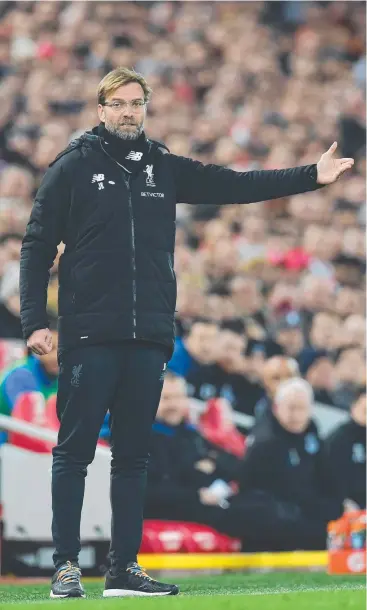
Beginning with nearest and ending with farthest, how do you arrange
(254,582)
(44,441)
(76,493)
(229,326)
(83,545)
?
(76,493), (254,582), (83,545), (44,441), (229,326)

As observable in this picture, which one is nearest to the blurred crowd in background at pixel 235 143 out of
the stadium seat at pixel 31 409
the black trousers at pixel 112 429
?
the stadium seat at pixel 31 409

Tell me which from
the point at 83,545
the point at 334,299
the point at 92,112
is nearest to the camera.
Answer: the point at 83,545

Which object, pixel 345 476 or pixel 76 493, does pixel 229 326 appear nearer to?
pixel 345 476

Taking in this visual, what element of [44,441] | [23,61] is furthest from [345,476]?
[23,61]

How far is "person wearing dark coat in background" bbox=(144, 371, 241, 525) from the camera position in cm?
870

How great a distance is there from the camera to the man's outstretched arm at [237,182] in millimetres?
5934

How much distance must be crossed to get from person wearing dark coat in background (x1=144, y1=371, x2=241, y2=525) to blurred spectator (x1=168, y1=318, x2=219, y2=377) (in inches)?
38.2

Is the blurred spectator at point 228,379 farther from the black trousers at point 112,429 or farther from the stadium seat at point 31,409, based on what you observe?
the black trousers at point 112,429

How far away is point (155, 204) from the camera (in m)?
5.79

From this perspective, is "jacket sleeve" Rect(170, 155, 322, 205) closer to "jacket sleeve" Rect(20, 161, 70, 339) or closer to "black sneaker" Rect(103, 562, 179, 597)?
"jacket sleeve" Rect(20, 161, 70, 339)

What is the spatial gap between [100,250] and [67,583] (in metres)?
1.20

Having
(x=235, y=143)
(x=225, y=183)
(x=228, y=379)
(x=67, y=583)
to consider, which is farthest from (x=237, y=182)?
(x=235, y=143)

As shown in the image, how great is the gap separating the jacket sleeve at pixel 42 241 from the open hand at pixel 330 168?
37.9 inches

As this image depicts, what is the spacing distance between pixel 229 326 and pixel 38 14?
7472mm
